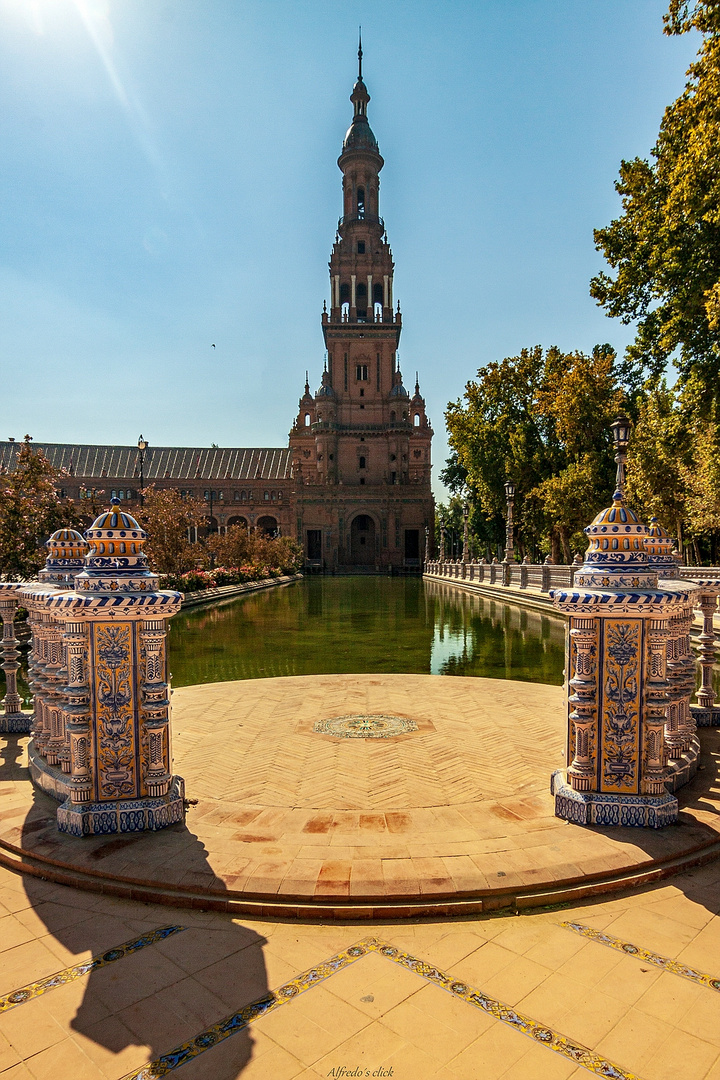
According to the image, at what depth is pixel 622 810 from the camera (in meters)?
4.87

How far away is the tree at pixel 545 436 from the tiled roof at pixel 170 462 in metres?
38.0

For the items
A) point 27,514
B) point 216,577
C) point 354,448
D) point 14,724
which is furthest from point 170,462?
point 14,724

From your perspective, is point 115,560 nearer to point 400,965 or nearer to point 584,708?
point 400,965

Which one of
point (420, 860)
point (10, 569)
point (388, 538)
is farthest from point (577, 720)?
point (388, 538)

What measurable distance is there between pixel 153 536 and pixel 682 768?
25466 mm

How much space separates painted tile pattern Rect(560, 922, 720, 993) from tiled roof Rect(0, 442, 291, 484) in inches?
2809

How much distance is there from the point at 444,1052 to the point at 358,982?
609 mm

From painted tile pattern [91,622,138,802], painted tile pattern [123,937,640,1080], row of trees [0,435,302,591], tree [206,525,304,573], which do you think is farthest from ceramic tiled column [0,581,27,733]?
tree [206,525,304,573]

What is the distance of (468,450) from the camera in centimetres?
3922

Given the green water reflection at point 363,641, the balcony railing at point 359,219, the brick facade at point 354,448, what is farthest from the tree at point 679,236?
the balcony railing at point 359,219

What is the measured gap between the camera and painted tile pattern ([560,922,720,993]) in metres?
3.21

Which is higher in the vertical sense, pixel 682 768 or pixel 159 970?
pixel 682 768

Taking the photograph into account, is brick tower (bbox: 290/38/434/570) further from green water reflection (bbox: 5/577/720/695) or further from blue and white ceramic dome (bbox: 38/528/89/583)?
blue and white ceramic dome (bbox: 38/528/89/583)

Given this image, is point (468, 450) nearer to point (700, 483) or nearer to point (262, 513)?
point (700, 483)
